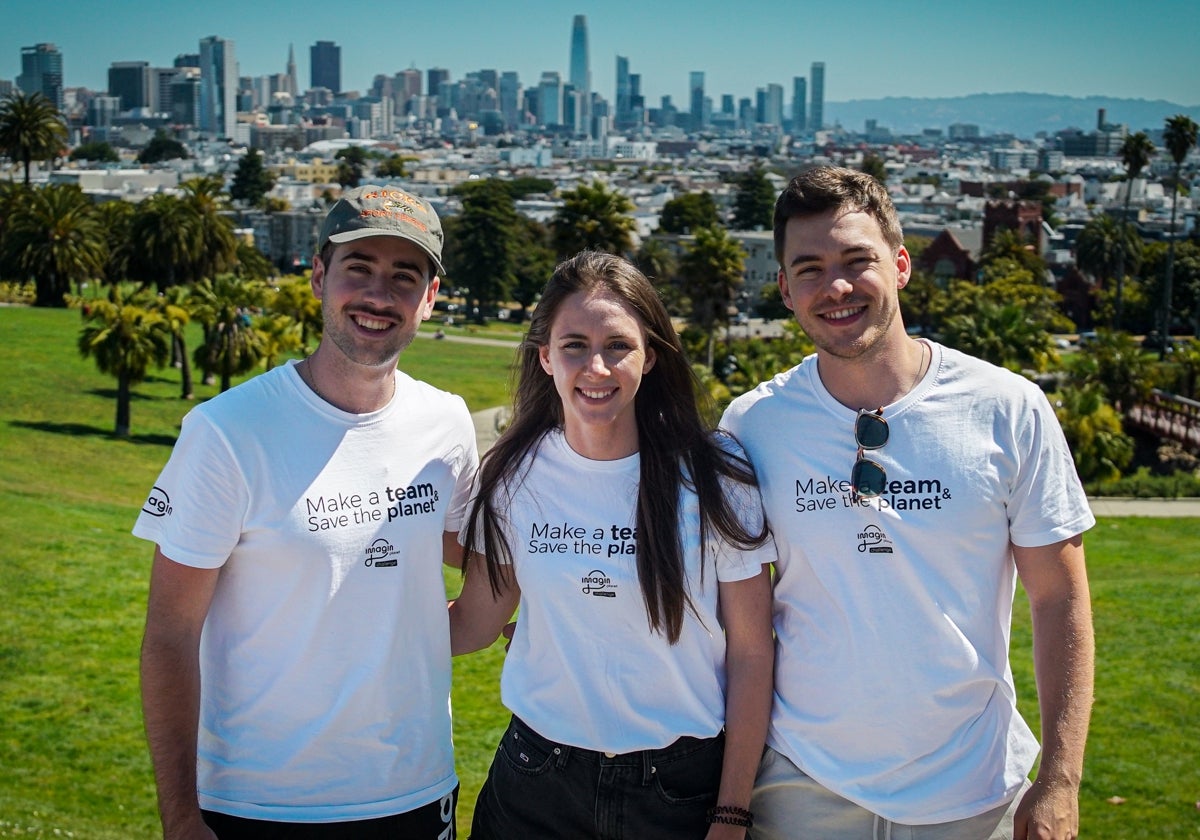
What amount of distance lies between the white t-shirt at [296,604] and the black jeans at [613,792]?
1.23 ft

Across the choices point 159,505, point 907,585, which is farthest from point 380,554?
point 907,585

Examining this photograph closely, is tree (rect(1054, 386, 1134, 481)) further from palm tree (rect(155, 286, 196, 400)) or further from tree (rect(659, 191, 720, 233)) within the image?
tree (rect(659, 191, 720, 233))

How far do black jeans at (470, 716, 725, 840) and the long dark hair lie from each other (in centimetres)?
42

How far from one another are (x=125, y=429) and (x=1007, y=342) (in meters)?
28.5

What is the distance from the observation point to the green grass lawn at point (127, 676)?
32.2ft

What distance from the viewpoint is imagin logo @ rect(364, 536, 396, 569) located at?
420 centimetres

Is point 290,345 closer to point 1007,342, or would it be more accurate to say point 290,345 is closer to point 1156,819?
point 1007,342

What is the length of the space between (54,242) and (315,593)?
57.2 m

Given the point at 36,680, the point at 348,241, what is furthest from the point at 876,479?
the point at 36,680

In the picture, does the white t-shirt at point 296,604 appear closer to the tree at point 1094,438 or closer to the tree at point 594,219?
the tree at point 1094,438

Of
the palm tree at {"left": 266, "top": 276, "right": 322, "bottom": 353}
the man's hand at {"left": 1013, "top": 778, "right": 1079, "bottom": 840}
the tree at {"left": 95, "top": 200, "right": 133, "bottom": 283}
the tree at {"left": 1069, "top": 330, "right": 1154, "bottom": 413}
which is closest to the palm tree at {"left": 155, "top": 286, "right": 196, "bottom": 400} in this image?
the palm tree at {"left": 266, "top": 276, "right": 322, "bottom": 353}

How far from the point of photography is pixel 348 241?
14.1 ft

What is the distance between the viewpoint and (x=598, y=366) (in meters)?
4.16

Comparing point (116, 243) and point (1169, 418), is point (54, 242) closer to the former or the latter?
point (116, 243)
